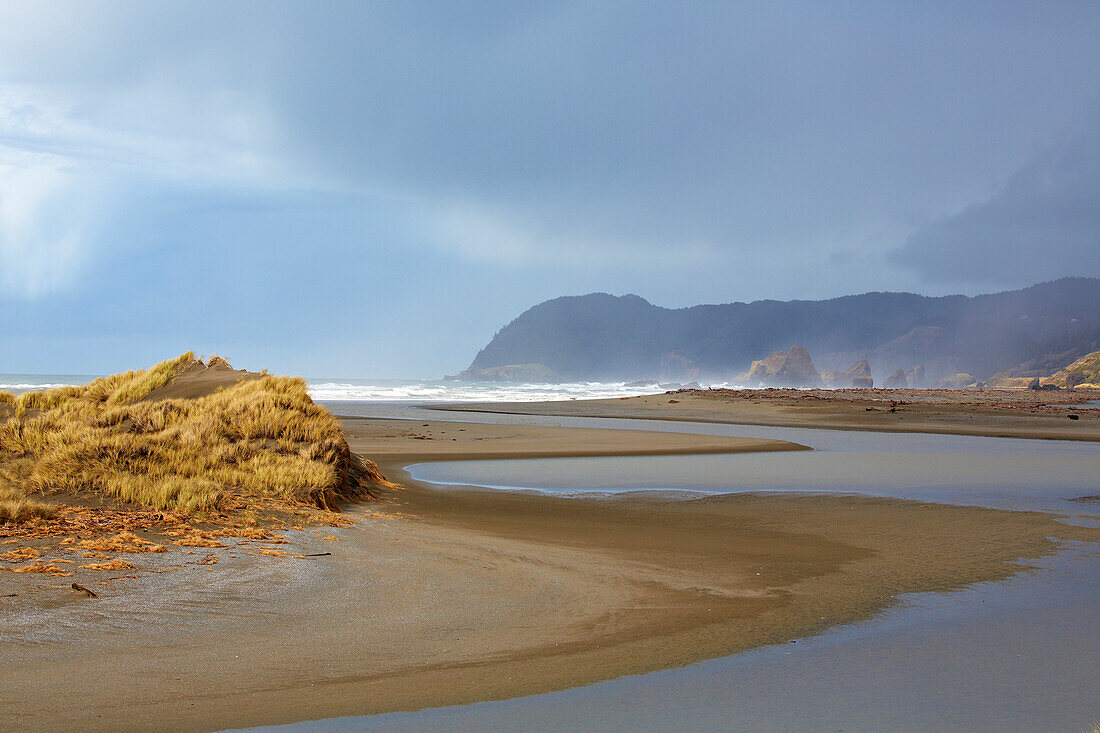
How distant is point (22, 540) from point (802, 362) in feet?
590

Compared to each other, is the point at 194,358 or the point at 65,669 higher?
the point at 194,358

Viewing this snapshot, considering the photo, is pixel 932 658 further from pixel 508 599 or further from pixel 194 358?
pixel 194 358

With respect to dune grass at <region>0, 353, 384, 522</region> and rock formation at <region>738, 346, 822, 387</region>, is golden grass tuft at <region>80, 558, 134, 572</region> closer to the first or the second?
dune grass at <region>0, 353, 384, 522</region>

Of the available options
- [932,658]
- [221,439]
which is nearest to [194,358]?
[221,439]

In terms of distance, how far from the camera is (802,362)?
176m

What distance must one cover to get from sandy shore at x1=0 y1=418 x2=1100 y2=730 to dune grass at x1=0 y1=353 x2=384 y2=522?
129 cm

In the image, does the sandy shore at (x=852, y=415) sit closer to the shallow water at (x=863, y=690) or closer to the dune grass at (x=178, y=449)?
the dune grass at (x=178, y=449)

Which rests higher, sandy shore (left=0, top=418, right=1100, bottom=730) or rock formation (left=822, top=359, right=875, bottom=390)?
rock formation (left=822, top=359, right=875, bottom=390)

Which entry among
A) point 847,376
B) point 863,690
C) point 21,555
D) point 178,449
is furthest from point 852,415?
point 847,376

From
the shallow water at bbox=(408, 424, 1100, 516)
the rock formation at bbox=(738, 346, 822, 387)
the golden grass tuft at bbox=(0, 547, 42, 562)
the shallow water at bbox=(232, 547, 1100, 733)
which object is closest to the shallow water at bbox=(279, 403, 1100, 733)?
the shallow water at bbox=(232, 547, 1100, 733)

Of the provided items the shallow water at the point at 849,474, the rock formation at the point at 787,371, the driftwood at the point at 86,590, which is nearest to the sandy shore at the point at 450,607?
the driftwood at the point at 86,590

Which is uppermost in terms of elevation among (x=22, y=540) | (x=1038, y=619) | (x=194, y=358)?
(x=194, y=358)

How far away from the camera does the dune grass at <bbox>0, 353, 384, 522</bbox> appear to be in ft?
32.4

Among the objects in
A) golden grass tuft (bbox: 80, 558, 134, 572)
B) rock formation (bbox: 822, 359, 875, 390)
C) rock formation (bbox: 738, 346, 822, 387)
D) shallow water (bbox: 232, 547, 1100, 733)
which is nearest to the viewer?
shallow water (bbox: 232, 547, 1100, 733)
